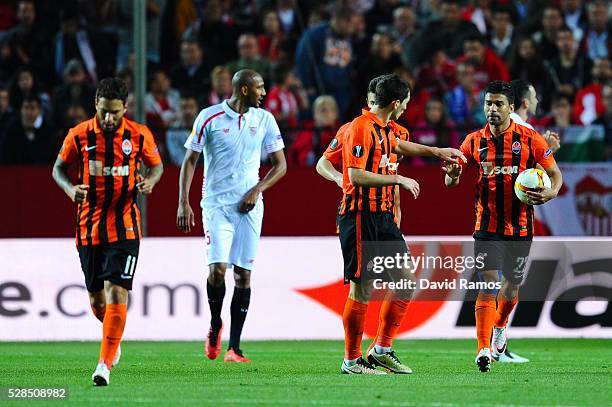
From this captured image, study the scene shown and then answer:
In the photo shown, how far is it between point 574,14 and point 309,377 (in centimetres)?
958

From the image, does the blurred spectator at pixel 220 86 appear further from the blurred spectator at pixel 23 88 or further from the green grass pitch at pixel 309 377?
the green grass pitch at pixel 309 377

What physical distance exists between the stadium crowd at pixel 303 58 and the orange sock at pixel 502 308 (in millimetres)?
4707

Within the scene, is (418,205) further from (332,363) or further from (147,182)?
(147,182)

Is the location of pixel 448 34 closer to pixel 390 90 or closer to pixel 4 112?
pixel 4 112

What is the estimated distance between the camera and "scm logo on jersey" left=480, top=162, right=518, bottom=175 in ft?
31.1

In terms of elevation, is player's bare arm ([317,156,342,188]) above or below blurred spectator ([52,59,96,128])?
below

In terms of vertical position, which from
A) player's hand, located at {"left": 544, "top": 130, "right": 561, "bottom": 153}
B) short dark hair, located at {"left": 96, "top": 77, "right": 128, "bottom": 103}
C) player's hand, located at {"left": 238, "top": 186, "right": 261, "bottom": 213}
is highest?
short dark hair, located at {"left": 96, "top": 77, "right": 128, "bottom": 103}

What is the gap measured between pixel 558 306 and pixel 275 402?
19.2 ft

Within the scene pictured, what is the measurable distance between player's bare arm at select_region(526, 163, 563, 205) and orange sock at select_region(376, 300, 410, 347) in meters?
1.13

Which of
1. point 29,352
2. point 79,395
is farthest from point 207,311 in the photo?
point 79,395

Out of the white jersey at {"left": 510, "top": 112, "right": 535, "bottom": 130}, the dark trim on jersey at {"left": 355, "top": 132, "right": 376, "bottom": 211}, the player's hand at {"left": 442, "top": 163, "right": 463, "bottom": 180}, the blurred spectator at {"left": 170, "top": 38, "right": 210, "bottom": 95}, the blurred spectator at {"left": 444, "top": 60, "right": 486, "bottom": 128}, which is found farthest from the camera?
the blurred spectator at {"left": 170, "top": 38, "right": 210, "bottom": 95}

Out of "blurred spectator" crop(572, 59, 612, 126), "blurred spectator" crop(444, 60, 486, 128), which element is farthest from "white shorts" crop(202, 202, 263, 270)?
"blurred spectator" crop(572, 59, 612, 126)

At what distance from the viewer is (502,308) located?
10.0m

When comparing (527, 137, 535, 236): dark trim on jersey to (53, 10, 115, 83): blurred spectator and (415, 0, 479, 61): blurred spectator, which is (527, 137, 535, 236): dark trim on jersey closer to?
(415, 0, 479, 61): blurred spectator
